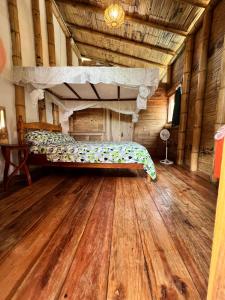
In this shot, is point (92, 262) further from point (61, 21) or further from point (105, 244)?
point (61, 21)

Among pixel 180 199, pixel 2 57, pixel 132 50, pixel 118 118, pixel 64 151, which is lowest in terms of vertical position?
pixel 180 199

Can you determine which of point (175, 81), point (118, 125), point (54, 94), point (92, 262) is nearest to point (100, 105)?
point (118, 125)

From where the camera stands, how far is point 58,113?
4.65 meters

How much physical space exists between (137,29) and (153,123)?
2758mm

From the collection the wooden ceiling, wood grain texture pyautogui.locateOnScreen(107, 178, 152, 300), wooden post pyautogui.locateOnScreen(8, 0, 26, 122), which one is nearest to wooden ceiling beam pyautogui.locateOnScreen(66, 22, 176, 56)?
the wooden ceiling

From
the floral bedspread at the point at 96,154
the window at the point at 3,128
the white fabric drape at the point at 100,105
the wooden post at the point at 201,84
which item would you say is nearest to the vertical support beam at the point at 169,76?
the white fabric drape at the point at 100,105

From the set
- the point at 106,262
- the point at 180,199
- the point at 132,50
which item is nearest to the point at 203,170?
the point at 180,199

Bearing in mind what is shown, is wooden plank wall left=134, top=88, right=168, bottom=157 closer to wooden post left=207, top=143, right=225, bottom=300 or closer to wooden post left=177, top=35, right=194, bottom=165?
wooden post left=177, top=35, right=194, bottom=165

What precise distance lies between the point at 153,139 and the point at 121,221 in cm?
452

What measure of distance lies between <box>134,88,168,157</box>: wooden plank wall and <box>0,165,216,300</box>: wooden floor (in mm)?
3607

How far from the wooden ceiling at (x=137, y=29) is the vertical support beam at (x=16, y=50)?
163cm

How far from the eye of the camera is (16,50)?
279cm

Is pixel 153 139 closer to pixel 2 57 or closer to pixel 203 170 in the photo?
pixel 203 170

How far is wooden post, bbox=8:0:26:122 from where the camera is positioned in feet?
8.77
